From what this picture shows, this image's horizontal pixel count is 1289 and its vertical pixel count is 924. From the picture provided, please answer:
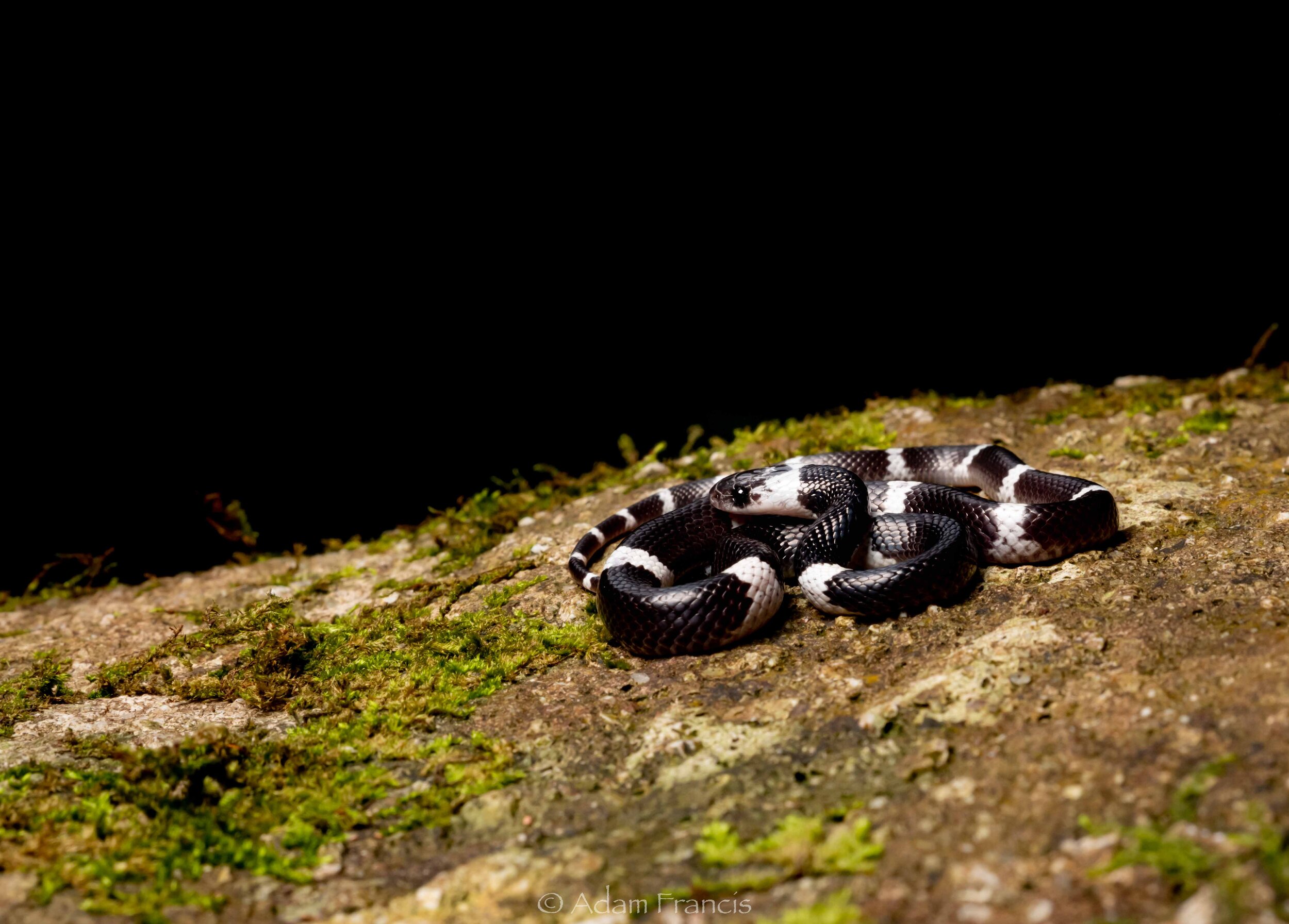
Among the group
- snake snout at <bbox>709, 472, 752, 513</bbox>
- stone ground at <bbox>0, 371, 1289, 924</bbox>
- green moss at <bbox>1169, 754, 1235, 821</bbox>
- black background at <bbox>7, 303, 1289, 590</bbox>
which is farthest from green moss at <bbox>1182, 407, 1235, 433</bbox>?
green moss at <bbox>1169, 754, 1235, 821</bbox>

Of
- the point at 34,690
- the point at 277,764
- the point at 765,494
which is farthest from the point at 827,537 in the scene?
the point at 34,690

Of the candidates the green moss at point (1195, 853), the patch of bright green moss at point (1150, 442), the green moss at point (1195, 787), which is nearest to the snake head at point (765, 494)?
the patch of bright green moss at point (1150, 442)

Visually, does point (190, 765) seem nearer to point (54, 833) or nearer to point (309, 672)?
point (54, 833)

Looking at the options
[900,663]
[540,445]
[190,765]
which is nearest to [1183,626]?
[900,663]

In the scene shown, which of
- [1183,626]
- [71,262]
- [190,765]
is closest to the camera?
[190,765]

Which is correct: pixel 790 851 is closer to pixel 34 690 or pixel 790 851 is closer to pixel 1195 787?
pixel 1195 787

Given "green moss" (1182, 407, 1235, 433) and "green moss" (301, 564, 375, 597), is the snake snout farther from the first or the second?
"green moss" (1182, 407, 1235, 433)

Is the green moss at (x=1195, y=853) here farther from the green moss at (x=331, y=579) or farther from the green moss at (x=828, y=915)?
the green moss at (x=331, y=579)
